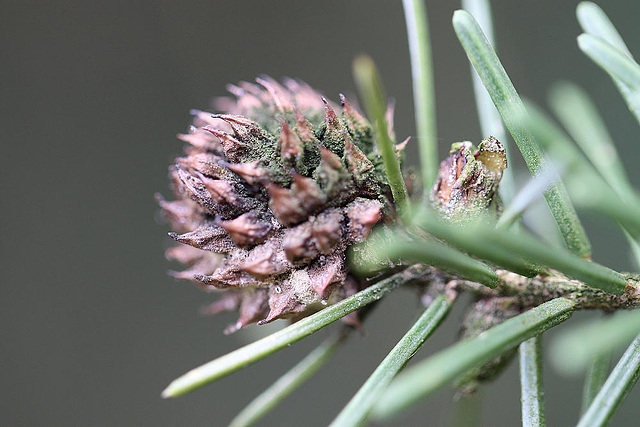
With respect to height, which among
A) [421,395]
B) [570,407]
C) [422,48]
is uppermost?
[422,48]

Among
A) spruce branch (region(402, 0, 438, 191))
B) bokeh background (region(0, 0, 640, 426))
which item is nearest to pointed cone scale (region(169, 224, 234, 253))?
spruce branch (region(402, 0, 438, 191))

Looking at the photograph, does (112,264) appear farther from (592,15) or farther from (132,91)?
(592,15)

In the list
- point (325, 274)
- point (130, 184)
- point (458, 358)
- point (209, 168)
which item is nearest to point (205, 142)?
point (209, 168)

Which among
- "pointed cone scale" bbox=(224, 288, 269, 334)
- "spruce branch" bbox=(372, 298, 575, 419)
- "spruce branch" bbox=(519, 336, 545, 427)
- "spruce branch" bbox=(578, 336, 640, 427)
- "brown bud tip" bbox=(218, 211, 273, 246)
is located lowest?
"spruce branch" bbox=(578, 336, 640, 427)

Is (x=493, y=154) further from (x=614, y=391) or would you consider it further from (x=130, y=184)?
(x=130, y=184)

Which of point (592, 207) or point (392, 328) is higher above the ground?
point (592, 207)

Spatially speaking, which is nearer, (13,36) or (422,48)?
(422,48)

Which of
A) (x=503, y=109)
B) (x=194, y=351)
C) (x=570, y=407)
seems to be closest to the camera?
(x=503, y=109)

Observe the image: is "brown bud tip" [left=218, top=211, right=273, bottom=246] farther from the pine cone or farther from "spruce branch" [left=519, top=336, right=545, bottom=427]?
"spruce branch" [left=519, top=336, right=545, bottom=427]

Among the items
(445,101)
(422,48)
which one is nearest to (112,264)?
(445,101)
